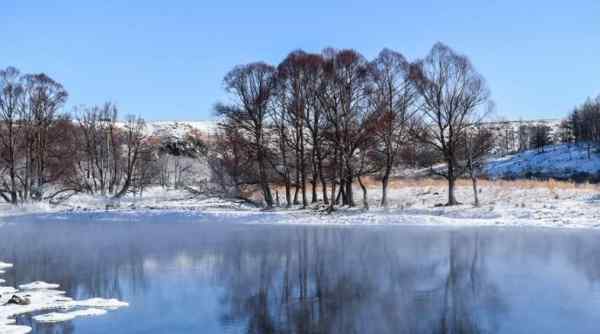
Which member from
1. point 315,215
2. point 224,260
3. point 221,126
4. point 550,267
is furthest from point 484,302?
point 221,126

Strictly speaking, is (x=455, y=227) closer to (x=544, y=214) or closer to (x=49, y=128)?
(x=544, y=214)

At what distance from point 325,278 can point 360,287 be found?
143 centimetres

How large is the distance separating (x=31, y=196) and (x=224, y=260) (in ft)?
112

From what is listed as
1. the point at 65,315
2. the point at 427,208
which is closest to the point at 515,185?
the point at 427,208

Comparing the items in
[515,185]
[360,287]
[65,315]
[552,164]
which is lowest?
[360,287]

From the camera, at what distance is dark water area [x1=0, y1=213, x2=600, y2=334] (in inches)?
400

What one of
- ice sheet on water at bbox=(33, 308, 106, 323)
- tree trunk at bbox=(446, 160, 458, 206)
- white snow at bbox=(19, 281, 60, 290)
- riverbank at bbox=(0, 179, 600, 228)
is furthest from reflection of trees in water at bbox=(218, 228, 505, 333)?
tree trunk at bbox=(446, 160, 458, 206)

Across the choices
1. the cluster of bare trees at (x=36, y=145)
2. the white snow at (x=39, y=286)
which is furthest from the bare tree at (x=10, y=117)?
the white snow at (x=39, y=286)

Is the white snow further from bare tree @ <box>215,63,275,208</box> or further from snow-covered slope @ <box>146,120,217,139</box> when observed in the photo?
snow-covered slope @ <box>146,120,217,139</box>

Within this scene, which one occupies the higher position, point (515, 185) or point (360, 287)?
point (515, 185)

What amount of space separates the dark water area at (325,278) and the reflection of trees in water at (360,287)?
0.03 meters

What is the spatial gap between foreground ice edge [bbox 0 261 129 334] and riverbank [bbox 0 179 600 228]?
769 inches

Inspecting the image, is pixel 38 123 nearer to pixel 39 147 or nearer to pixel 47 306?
pixel 39 147

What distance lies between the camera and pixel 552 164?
293 ft
